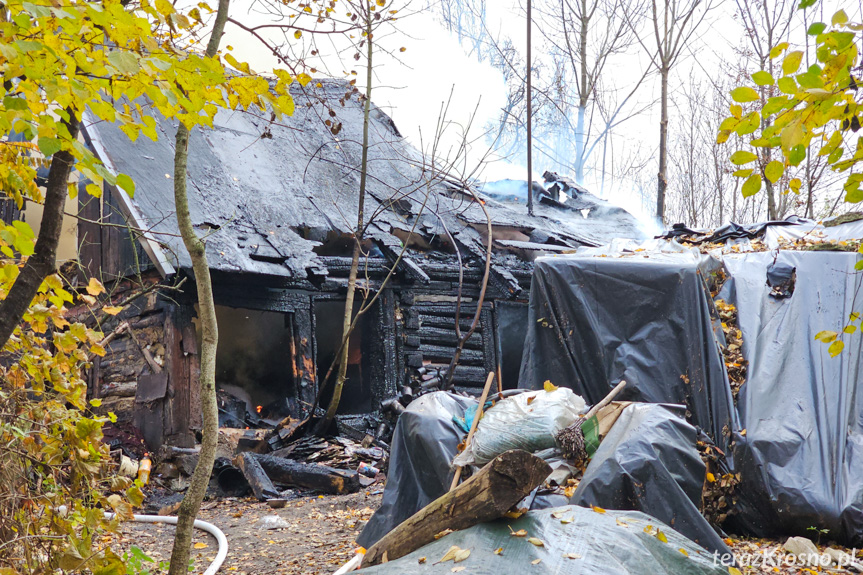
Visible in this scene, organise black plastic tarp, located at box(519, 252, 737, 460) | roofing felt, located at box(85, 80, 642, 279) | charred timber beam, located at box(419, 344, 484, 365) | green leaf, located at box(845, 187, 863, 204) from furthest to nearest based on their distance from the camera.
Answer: charred timber beam, located at box(419, 344, 484, 365), roofing felt, located at box(85, 80, 642, 279), black plastic tarp, located at box(519, 252, 737, 460), green leaf, located at box(845, 187, 863, 204)

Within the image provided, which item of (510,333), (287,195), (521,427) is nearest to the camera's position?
(521,427)

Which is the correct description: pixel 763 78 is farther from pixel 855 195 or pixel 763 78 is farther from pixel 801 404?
pixel 801 404

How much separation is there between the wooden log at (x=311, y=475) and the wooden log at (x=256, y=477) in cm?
13

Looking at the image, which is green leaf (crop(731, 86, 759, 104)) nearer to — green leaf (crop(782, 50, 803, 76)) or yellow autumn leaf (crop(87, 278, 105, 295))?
green leaf (crop(782, 50, 803, 76))

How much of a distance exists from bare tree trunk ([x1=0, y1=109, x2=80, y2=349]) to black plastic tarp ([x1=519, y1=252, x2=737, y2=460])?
14.9 ft

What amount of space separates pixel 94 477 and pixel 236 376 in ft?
32.3

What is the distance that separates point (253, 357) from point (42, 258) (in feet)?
35.2

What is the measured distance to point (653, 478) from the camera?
13.0 feet

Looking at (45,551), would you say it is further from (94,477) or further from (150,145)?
(150,145)

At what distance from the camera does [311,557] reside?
5281mm

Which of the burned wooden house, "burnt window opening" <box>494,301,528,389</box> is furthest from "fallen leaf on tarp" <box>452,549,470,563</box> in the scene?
"burnt window opening" <box>494,301,528,389</box>

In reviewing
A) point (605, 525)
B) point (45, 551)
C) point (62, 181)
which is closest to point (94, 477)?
point (45, 551)

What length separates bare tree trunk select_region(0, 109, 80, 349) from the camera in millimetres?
2438

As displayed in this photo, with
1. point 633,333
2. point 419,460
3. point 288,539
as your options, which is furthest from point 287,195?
point 419,460
